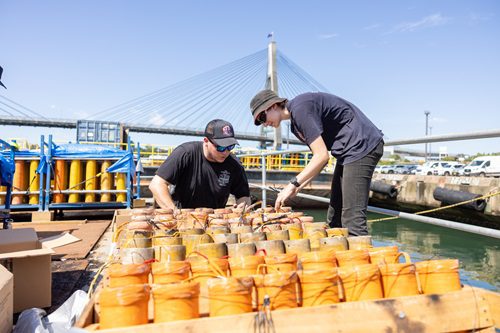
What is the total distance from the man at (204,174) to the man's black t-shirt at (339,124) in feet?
3.58

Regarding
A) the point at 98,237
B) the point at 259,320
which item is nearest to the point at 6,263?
the point at 259,320

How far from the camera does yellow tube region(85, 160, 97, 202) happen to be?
25.3ft

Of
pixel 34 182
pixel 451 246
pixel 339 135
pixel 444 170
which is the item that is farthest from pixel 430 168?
pixel 339 135

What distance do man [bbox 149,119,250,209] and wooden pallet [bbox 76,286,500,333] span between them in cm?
236

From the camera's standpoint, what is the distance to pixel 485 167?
1101 inches

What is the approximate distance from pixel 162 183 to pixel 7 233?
1359 mm

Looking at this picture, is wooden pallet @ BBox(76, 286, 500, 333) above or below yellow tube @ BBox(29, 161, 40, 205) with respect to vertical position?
below

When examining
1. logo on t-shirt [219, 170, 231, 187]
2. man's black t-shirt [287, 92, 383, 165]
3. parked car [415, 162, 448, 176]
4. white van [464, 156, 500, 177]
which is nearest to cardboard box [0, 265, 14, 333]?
man's black t-shirt [287, 92, 383, 165]

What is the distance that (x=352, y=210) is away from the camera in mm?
2711

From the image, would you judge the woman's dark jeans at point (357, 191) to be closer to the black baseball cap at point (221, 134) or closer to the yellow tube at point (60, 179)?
the black baseball cap at point (221, 134)

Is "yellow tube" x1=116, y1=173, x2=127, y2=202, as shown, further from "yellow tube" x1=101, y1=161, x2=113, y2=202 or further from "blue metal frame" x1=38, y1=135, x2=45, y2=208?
"blue metal frame" x1=38, y1=135, x2=45, y2=208

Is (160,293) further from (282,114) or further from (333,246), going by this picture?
(282,114)

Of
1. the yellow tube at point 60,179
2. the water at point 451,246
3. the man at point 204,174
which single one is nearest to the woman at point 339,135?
the man at point 204,174

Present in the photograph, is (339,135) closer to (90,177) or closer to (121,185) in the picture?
(121,185)
